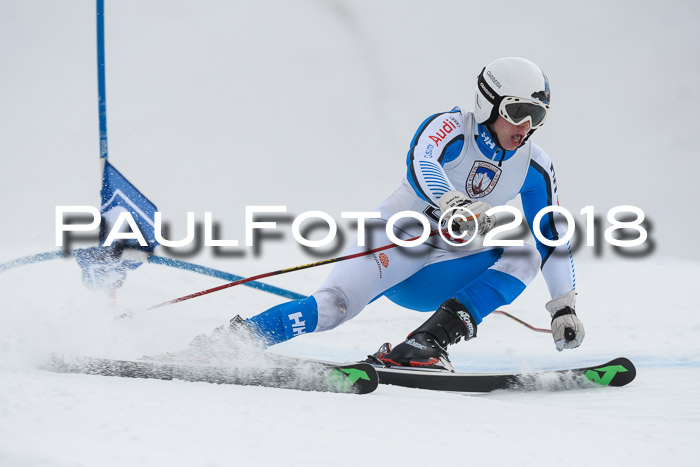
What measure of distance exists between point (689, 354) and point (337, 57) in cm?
867

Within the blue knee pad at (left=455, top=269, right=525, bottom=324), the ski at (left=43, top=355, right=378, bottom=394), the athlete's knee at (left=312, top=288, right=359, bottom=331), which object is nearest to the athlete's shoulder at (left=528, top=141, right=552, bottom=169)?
the blue knee pad at (left=455, top=269, right=525, bottom=324)

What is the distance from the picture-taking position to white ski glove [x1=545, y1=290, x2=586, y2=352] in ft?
10.0

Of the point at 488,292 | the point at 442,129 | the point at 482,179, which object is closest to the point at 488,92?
the point at 442,129

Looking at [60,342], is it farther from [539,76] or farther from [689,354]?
[689,354]

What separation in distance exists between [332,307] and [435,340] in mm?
428

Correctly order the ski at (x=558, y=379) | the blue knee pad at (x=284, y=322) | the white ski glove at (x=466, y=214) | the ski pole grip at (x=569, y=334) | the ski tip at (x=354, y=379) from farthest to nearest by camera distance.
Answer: the ski pole grip at (x=569, y=334), the ski at (x=558, y=379), the blue knee pad at (x=284, y=322), the white ski glove at (x=466, y=214), the ski tip at (x=354, y=379)

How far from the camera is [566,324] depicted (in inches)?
121

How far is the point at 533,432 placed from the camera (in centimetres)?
186

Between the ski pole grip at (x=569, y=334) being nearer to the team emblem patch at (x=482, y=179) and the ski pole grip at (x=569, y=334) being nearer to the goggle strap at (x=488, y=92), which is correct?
the team emblem patch at (x=482, y=179)

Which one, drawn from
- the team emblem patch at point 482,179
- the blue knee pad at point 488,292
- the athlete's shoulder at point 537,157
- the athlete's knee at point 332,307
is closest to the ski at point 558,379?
the blue knee pad at point 488,292

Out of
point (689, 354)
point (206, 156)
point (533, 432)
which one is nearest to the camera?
point (533, 432)

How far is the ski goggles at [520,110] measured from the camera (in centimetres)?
291

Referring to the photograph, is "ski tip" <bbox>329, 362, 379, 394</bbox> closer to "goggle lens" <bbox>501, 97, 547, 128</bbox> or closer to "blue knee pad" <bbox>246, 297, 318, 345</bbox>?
"blue knee pad" <bbox>246, 297, 318, 345</bbox>

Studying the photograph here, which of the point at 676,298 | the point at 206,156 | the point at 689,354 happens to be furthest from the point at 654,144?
the point at 689,354
